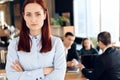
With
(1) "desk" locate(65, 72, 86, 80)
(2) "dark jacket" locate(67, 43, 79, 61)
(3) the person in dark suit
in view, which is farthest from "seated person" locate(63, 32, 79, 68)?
(3) the person in dark suit

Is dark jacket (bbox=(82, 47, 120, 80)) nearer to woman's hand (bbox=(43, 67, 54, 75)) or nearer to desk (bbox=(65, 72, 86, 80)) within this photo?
desk (bbox=(65, 72, 86, 80))

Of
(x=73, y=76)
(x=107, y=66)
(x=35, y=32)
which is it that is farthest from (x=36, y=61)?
(x=73, y=76)

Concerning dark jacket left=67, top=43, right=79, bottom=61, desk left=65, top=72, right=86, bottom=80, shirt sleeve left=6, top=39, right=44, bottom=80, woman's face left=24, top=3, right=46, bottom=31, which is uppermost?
woman's face left=24, top=3, right=46, bottom=31

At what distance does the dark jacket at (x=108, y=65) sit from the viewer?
107 inches

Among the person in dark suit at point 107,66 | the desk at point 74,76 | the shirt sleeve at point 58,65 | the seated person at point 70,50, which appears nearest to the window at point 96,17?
the seated person at point 70,50

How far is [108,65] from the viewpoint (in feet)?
8.97

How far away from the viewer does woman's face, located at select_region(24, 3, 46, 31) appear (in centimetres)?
140

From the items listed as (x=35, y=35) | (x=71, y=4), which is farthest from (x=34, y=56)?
(x=71, y=4)

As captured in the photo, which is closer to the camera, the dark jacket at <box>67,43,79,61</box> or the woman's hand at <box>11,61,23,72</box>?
the woman's hand at <box>11,61,23,72</box>

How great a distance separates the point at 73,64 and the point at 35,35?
1898 mm

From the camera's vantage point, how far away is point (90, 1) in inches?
264

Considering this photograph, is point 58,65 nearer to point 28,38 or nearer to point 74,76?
point 28,38

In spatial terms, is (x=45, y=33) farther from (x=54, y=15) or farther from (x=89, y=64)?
(x=54, y=15)

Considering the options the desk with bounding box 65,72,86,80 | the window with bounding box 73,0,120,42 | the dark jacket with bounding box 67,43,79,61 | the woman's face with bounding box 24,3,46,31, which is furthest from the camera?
the window with bounding box 73,0,120,42
